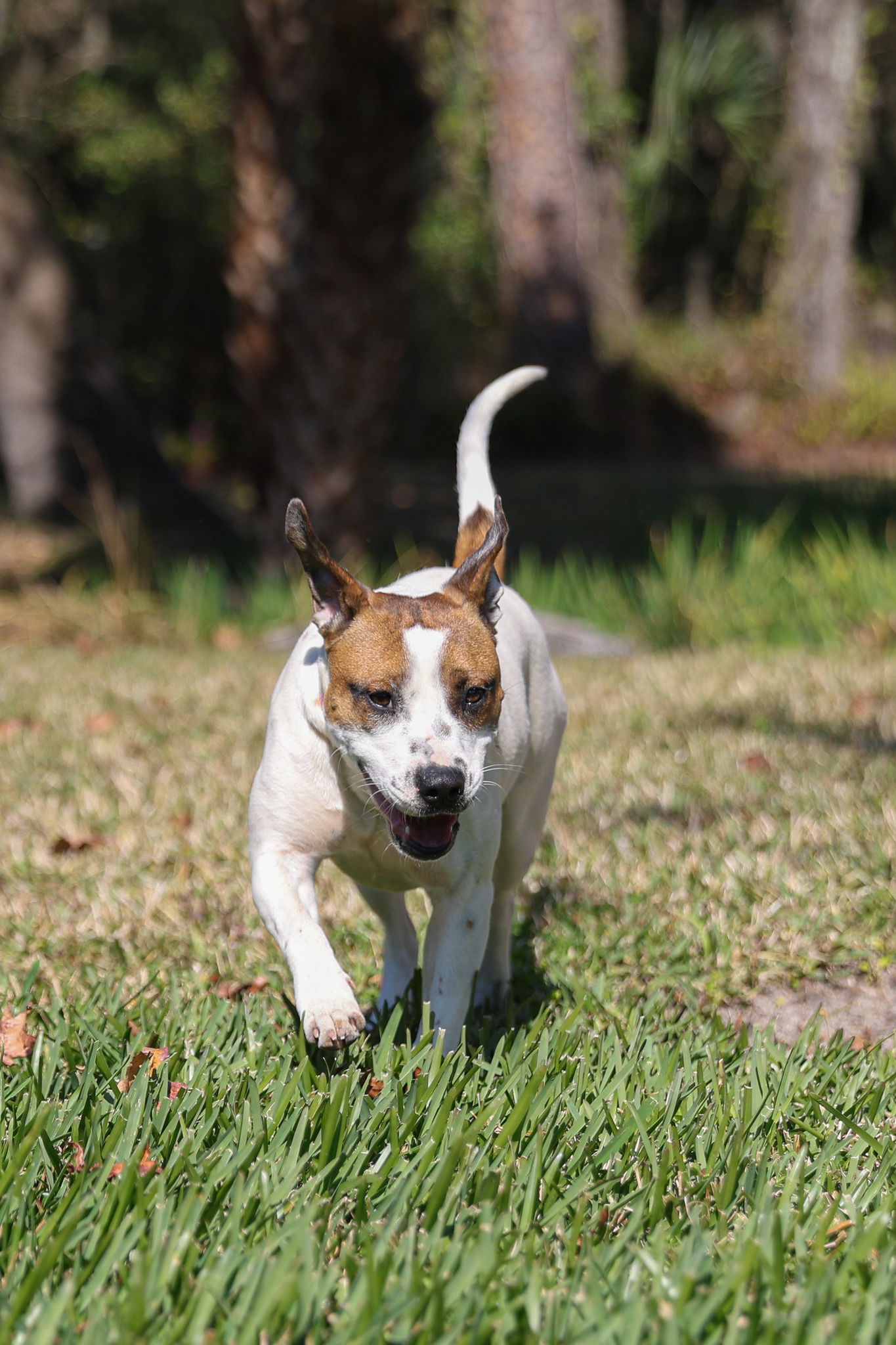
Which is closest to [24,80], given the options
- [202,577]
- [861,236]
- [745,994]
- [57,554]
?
[57,554]

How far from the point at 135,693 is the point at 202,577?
240 centimetres

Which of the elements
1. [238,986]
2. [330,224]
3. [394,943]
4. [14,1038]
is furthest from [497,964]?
[330,224]

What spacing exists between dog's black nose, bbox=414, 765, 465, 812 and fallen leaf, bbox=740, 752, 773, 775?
2.92 metres

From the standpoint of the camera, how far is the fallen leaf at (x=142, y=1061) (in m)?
2.70

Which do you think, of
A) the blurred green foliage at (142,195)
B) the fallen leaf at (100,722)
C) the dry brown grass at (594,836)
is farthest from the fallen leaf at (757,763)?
the blurred green foliage at (142,195)

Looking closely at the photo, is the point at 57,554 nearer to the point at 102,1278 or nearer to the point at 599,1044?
the point at 599,1044

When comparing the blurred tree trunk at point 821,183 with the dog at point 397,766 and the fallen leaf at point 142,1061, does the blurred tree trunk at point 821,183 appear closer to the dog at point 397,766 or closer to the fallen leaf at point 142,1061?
the dog at point 397,766

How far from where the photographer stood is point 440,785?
2.56 m

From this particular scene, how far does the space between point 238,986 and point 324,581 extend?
1193 mm

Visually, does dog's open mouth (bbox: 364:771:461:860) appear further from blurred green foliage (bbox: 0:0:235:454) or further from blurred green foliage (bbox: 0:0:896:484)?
blurred green foliage (bbox: 0:0:235:454)

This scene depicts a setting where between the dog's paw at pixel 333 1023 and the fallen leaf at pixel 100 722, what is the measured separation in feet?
12.2

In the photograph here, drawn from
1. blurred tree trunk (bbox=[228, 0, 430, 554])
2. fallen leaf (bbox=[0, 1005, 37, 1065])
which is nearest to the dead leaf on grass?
fallen leaf (bbox=[0, 1005, 37, 1065])

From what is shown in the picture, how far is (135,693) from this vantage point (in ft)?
22.3

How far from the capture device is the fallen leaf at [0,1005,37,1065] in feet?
9.50
